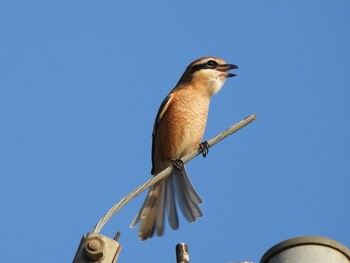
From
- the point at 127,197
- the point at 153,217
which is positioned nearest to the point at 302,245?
the point at 127,197

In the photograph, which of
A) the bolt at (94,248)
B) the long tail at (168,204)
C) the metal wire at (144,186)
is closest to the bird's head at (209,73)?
the long tail at (168,204)

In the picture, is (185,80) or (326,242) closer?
(326,242)

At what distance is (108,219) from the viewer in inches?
135

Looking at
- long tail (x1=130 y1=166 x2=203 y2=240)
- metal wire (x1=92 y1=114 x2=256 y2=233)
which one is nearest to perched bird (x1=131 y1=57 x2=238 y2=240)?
long tail (x1=130 y1=166 x2=203 y2=240)

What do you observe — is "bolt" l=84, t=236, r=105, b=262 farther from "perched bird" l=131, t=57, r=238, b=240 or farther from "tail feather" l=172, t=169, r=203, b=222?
"tail feather" l=172, t=169, r=203, b=222

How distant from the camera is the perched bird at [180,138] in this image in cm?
706

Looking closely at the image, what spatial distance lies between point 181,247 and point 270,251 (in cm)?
40

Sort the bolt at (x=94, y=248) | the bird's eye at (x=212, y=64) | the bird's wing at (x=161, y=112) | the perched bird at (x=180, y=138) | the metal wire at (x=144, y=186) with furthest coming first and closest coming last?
the bird's eye at (x=212, y=64), the bird's wing at (x=161, y=112), the perched bird at (x=180, y=138), the metal wire at (x=144, y=186), the bolt at (x=94, y=248)

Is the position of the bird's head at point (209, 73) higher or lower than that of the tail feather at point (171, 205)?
higher

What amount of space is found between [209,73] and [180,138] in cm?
90

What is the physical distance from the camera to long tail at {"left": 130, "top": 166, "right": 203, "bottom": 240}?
696 centimetres

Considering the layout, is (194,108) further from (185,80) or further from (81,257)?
(81,257)

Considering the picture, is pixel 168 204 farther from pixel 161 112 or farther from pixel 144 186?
pixel 144 186

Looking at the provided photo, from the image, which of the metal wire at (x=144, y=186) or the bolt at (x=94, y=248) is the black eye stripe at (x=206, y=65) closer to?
the metal wire at (x=144, y=186)
